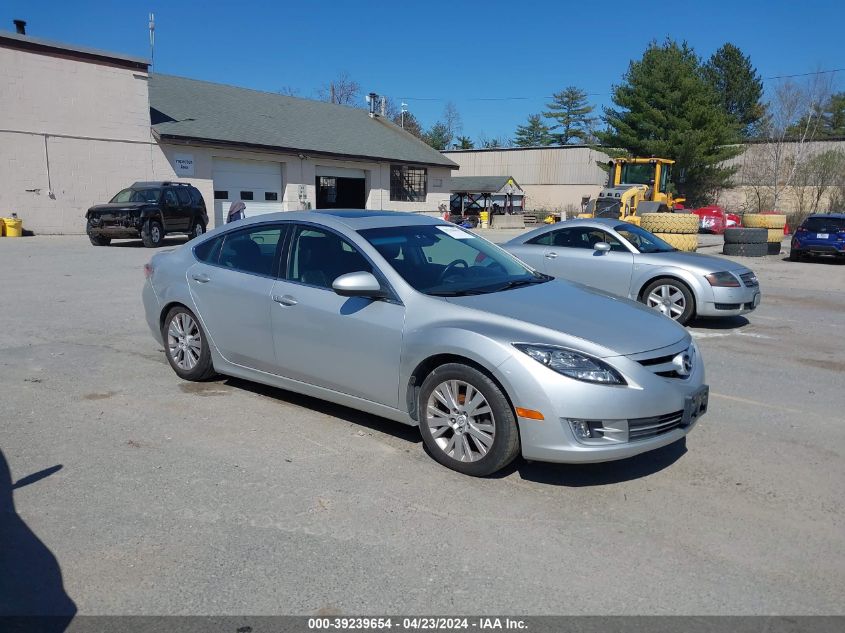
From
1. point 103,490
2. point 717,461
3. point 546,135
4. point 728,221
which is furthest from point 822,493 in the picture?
point 546,135

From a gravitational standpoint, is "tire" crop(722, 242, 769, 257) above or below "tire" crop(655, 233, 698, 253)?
below

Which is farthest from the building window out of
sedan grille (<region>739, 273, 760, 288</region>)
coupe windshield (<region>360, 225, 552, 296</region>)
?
coupe windshield (<region>360, 225, 552, 296</region>)

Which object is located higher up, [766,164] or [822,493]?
[766,164]

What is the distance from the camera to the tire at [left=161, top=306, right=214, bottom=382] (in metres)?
5.94

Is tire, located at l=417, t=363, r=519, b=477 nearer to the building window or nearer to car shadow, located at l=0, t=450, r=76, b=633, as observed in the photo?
car shadow, located at l=0, t=450, r=76, b=633

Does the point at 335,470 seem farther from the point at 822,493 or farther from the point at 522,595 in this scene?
the point at 822,493

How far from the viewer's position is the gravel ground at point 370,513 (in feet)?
10.1

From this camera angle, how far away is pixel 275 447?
4688mm

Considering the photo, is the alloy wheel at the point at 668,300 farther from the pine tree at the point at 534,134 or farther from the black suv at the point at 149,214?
the pine tree at the point at 534,134

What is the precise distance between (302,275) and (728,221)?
35444mm

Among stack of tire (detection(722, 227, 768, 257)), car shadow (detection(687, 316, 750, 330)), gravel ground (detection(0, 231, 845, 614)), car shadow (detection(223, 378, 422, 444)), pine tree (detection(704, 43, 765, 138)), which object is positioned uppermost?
pine tree (detection(704, 43, 765, 138))

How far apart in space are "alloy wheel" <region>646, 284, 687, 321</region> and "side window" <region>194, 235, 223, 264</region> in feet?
18.8

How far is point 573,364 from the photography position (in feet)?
13.0

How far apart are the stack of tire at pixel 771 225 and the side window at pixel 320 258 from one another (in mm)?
19059
